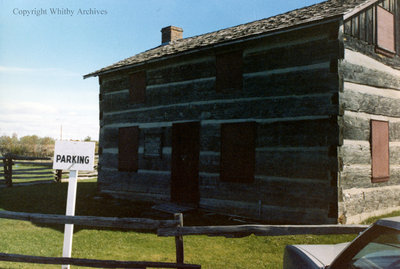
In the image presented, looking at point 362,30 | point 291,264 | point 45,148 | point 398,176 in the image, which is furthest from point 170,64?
point 45,148

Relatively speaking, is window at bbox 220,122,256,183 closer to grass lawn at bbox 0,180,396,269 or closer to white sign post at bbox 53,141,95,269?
grass lawn at bbox 0,180,396,269

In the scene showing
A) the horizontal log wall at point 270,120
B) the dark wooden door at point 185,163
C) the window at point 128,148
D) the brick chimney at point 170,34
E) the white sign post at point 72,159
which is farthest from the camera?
the brick chimney at point 170,34

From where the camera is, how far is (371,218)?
29.5 ft

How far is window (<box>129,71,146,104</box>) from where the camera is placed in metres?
13.2

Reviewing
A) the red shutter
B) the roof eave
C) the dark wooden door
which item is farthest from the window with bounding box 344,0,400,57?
the dark wooden door

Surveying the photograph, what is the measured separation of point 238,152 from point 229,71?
102 inches

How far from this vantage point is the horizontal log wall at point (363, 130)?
8.51 metres

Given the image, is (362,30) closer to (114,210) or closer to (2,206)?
(114,210)

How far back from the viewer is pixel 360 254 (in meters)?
2.34

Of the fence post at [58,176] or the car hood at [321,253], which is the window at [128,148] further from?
the car hood at [321,253]

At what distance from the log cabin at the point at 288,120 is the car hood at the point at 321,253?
218 inches

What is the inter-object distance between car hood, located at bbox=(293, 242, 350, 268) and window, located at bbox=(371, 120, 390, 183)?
7.16m

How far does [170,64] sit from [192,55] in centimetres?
115

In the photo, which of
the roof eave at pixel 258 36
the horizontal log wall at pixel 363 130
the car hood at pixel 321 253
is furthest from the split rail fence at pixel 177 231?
the roof eave at pixel 258 36
